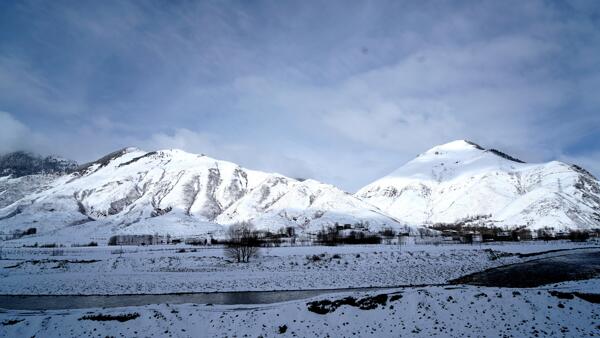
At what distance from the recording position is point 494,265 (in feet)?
→ 211

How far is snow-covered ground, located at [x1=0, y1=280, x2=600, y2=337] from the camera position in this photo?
23.0m

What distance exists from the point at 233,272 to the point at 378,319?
128 ft

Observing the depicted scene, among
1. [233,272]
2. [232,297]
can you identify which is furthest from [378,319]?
[233,272]

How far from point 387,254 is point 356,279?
2437 centimetres

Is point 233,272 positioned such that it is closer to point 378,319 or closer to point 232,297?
point 232,297

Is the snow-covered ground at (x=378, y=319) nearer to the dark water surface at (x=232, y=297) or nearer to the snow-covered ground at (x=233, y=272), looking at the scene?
the dark water surface at (x=232, y=297)

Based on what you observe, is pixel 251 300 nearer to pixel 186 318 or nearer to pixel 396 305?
pixel 186 318

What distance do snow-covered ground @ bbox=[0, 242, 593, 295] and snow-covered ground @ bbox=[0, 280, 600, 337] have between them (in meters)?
19.8

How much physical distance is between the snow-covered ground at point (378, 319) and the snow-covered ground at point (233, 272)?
19.8 metres

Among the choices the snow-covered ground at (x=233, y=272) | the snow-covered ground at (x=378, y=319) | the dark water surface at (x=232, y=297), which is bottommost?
the dark water surface at (x=232, y=297)

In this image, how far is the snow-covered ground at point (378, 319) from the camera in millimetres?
23016

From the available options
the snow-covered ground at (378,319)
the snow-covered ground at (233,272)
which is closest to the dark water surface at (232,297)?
the snow-covered ground at (233,272)

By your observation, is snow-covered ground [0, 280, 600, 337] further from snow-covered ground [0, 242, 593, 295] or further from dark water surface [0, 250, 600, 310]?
snow-covered ground [0, 242, 593, 295]

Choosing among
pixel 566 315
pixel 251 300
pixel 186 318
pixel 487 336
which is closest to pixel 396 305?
pixel 487 336
